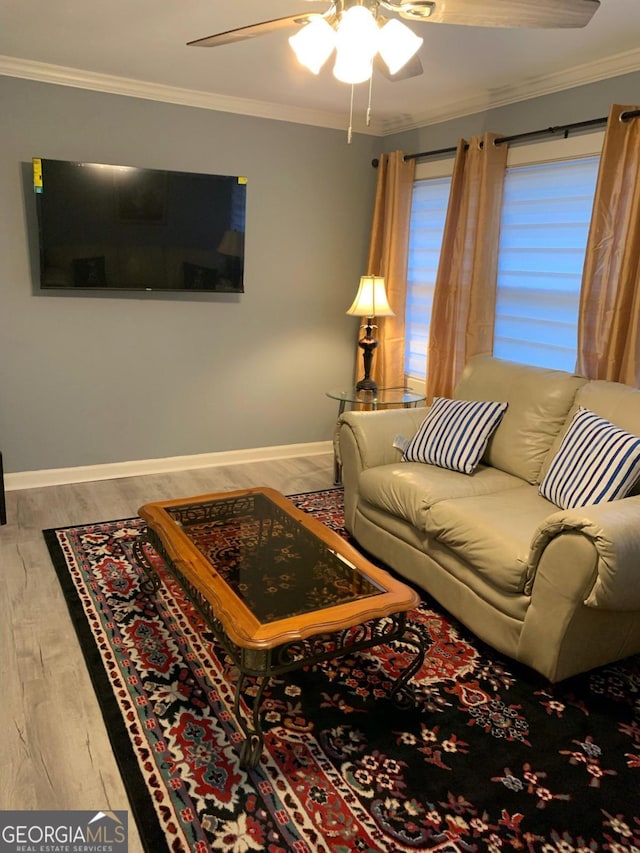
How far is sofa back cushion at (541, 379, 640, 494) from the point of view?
2.70m

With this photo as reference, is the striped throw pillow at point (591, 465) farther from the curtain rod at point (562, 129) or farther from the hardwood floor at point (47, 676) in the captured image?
the hardwood floor at point (47, 676)

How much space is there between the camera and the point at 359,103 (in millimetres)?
4078

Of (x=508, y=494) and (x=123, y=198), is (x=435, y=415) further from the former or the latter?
(x=123, y=198)

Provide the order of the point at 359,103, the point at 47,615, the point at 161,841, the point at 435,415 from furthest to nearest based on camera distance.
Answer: the point at 359,103
the point at 435,415
the point at 47,615
the point at 161,841

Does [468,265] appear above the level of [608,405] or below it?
above

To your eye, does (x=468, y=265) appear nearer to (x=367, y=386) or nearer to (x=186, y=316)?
(x=367, y=386)

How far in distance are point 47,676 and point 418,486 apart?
164 centimetres

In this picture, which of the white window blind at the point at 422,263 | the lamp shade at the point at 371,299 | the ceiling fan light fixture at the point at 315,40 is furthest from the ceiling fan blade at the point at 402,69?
the white window blind at the point at 422,263

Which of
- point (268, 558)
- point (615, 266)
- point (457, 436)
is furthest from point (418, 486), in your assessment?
point (615, 266)

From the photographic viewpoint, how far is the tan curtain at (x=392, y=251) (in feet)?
14.7

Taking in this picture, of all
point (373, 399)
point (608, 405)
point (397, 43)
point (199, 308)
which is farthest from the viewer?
point (199, 308)

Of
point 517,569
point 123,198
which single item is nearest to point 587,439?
point 517,569

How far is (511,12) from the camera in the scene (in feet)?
6.11

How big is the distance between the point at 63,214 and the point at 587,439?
308cm
